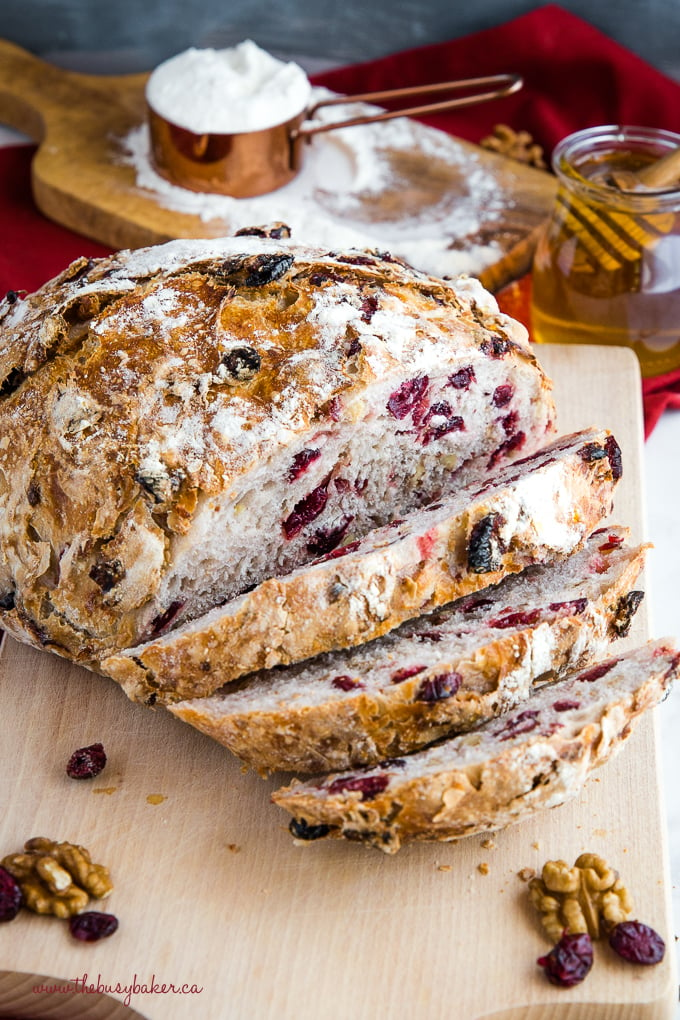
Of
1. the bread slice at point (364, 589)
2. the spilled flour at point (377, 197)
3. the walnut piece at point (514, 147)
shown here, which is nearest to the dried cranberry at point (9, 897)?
the bread slice at point (364, 589)

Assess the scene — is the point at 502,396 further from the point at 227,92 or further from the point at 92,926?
the point at 227,92

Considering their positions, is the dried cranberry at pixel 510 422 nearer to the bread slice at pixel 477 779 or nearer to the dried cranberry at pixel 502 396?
the dried cranberry at pixel 502 396

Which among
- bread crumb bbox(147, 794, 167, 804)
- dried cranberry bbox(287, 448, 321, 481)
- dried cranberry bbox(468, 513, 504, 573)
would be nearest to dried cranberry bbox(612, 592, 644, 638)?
dried cranberry bbox(468, 513, 504, 573)

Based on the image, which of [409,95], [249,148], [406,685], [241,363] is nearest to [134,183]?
[249,148]

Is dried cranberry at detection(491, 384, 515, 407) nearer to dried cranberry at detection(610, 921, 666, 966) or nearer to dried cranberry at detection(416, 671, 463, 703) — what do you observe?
dried cranberry at detection(416, 671, 463, 703)

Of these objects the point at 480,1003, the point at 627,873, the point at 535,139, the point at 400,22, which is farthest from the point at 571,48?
the point at 480,1003

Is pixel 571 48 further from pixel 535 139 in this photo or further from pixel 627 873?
pixel 627 873
